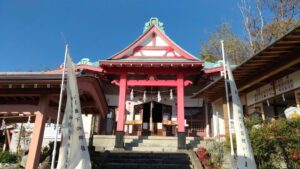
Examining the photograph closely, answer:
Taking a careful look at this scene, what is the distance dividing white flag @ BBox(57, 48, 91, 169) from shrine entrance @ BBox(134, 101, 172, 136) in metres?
11.5

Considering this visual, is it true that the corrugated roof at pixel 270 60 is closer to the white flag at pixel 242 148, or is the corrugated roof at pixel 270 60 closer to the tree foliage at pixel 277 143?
the tree foliage at pixel 277 143

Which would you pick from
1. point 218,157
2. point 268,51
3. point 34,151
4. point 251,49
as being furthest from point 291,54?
point 251,49

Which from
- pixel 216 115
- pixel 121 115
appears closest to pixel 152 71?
pixel 121 115

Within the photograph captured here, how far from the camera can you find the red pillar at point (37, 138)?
6723 mm

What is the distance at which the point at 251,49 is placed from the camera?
21094mm

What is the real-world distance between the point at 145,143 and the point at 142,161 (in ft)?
10.3

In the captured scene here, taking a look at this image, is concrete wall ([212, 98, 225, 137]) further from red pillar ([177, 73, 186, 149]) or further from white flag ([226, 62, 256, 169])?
white flag ([226, 62, 256, 169])

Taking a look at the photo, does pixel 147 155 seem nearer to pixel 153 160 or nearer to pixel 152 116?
pixel 153 160

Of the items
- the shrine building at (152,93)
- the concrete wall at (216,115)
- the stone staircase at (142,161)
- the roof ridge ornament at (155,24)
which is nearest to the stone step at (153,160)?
the stone staircase at (142,161)

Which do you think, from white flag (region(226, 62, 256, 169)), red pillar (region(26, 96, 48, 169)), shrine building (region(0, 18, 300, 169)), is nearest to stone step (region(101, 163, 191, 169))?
shrine building (region(0, 18, 300, 169))

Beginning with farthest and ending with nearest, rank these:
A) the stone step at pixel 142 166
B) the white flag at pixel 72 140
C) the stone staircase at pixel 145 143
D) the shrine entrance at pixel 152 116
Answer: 1. the shrine entrance at pixel 152 116
2. the stone staircase at pixel 145 143
3. the stone step at pixel 142 166
4. the white flag at pixel 72 140

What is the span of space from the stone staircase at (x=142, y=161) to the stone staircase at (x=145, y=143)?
1720 millimetres

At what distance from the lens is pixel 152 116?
53.8 feet

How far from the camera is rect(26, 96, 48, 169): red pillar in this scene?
6723 mm
